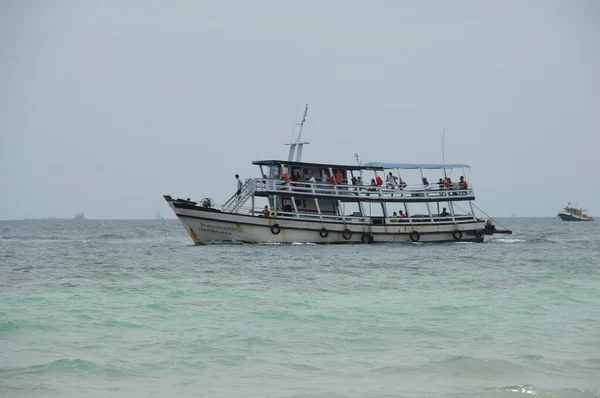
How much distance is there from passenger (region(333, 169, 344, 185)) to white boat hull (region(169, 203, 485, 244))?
255cm

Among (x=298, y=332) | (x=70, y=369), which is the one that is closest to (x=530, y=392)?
(x=298, y=332)

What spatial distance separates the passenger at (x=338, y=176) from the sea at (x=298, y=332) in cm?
1604

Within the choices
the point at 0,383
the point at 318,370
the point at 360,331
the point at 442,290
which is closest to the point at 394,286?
the point at 442,290

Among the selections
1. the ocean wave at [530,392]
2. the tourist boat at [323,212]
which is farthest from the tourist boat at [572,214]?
the ocean wave at [530,392]

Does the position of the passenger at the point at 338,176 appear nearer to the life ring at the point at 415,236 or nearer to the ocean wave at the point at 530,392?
the life ring at the point at 415,236

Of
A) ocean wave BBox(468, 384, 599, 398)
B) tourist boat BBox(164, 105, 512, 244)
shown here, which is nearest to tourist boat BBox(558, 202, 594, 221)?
tourist boat BBox(164, 105, 512, 244)

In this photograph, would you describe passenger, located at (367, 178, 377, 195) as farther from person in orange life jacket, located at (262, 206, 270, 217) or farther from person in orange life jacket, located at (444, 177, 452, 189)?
person in orange life jacket, located at (262, 206, 270, 217)

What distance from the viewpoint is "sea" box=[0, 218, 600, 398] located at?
10.9m

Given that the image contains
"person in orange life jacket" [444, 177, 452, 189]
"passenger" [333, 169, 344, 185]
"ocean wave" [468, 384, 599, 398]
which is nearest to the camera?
"ocean wave" [468, 384, 599, 398]

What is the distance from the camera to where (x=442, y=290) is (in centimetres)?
2122

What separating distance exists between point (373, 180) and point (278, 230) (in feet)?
24.0

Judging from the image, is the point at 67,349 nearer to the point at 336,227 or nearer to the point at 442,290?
the point at 442,290

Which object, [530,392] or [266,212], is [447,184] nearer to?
[266,212]

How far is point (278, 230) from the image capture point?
131 feet
